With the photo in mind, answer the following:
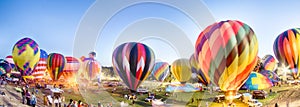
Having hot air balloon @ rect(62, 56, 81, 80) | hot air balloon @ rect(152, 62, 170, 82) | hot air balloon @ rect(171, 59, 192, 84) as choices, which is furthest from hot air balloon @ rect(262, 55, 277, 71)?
hot air balloon @ rect(62, 56, 81, 80)

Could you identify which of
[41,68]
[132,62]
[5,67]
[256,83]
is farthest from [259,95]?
[5,67]

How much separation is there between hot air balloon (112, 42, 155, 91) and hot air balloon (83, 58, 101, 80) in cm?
1092

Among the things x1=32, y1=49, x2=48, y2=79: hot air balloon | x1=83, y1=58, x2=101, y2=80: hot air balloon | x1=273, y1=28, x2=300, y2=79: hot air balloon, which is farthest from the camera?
x1=83, y1=58, x2=101, y2=80: hot air balloon

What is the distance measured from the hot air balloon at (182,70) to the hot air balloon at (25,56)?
32.5 ft

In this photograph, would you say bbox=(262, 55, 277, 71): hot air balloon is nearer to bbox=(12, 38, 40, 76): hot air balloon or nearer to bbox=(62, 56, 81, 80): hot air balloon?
bbox=(62, 56, 81, 80): hot air balloon

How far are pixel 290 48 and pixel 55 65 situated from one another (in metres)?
15.6

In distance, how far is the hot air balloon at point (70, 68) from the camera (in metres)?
23.5

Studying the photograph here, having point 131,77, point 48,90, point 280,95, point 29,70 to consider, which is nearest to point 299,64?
point 280,95

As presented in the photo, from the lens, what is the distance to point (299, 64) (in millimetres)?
18297

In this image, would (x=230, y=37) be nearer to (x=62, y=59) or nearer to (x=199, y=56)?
(x=199, y=56)

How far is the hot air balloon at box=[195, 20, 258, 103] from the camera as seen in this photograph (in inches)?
500

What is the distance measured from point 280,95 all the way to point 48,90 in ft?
44.8

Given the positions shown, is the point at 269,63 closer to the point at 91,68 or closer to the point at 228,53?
the point at 91,68

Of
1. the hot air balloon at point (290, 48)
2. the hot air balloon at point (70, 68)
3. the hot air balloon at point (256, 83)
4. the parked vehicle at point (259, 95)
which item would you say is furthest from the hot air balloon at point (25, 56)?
the hot air balloon at point (290, 48)
